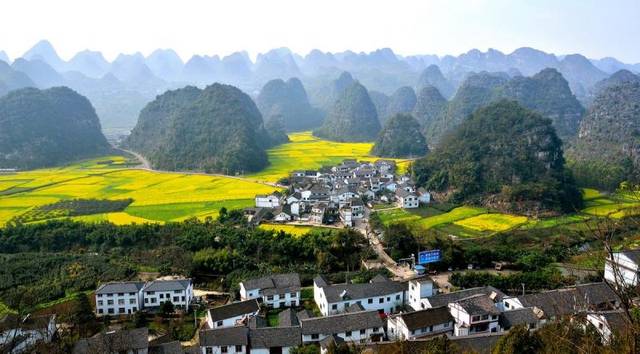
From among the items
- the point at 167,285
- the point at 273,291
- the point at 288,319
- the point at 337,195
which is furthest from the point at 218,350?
the point at 337,195

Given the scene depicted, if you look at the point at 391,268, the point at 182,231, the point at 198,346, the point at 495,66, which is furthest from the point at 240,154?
the point at 495,66

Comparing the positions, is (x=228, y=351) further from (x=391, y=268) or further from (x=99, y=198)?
(x=99, y=198)

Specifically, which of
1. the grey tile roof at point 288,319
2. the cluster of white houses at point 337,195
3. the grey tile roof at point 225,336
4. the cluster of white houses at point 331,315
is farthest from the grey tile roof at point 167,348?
the cluster of white houses at point 337,195

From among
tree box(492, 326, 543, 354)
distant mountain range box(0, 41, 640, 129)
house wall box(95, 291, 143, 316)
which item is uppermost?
distant mountain range box(0, 41, 640, 129)

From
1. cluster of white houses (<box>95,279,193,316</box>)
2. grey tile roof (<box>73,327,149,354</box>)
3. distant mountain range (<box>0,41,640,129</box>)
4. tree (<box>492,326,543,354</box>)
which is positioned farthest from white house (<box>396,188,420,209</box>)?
distant mountain range (<box>0,41,640,129</box>)

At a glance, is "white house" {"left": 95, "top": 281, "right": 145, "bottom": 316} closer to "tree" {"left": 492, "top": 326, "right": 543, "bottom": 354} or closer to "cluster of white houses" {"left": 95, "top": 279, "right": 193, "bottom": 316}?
"cluster of white houses" {"left": 95, "top": 279, "right": 193, "bottom": 316}
